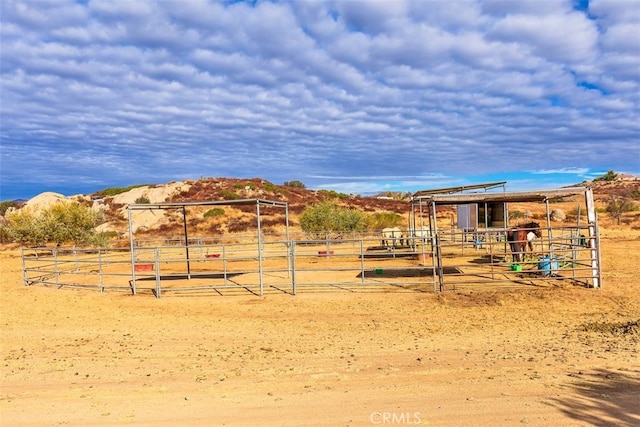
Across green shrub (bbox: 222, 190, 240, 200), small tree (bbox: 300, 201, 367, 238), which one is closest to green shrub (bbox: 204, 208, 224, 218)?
green shrub (bbox: 222, 190, 240, 200)

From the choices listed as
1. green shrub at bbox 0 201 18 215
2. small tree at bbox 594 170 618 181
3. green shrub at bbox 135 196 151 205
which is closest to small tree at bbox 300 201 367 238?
green shrub at bbox 135 196 151 205

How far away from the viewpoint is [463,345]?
6.80 meters

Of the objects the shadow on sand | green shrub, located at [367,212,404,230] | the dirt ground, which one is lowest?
the shadow on sand

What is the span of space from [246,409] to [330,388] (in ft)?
3.34

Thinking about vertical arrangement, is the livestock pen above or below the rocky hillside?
below

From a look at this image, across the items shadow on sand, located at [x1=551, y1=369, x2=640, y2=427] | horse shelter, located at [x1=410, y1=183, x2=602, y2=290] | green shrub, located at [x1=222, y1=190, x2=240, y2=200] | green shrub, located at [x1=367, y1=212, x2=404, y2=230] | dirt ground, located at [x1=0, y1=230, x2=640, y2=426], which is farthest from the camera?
green shrub, located at [x1=222, y1=190, x2=240, y2=200]

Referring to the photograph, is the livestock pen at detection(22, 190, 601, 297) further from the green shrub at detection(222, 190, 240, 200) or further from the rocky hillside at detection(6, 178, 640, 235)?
the green shrub at detection(222, 190, 240, 200)

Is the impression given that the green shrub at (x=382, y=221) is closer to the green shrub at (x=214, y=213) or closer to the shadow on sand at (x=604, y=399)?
the green shrub at (x=214, y=213)

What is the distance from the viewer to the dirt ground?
4.51 m

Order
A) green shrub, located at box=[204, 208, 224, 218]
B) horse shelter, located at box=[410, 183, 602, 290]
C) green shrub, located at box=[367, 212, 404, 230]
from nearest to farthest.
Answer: horse shelter, located at box=[410, 183, 602, 290], green shrub, located at box=[367, 212, 404, 230], green shrub, located at box=[204, 208, 224, 218]

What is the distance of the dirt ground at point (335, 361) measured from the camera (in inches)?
178

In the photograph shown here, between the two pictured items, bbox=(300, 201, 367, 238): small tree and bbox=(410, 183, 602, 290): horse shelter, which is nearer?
bbox=(410, 183, 602, 290): horse shelter

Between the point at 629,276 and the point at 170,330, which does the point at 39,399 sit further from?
the point at 629,276

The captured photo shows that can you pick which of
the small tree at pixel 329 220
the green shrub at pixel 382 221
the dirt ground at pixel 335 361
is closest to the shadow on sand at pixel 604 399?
the dirt ground at pixel 335 361
